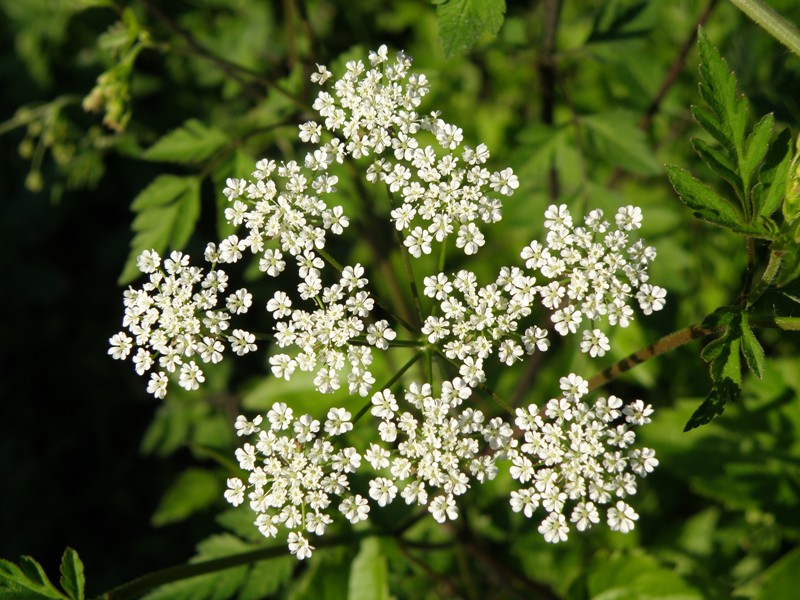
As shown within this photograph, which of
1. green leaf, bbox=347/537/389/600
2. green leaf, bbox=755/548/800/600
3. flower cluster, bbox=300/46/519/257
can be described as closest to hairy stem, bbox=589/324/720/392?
flower cluster, bbox=300/46/519/257

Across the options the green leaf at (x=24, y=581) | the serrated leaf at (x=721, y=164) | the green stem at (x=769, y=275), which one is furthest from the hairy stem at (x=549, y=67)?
the green leaf at (x=24, y=581)

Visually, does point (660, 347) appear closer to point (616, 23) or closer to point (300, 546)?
point (300, 546)

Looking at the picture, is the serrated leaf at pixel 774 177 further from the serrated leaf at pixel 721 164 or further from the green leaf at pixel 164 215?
the green leaf at pixel 164 215

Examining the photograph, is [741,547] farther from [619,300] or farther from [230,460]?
[230,460]

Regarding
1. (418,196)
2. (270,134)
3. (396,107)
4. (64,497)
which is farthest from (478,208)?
(64,497)

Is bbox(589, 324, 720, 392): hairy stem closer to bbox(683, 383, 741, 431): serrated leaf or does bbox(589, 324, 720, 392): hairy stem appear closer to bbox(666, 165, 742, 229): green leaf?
bbox(683, 383, 741, 431): serrated leaf
